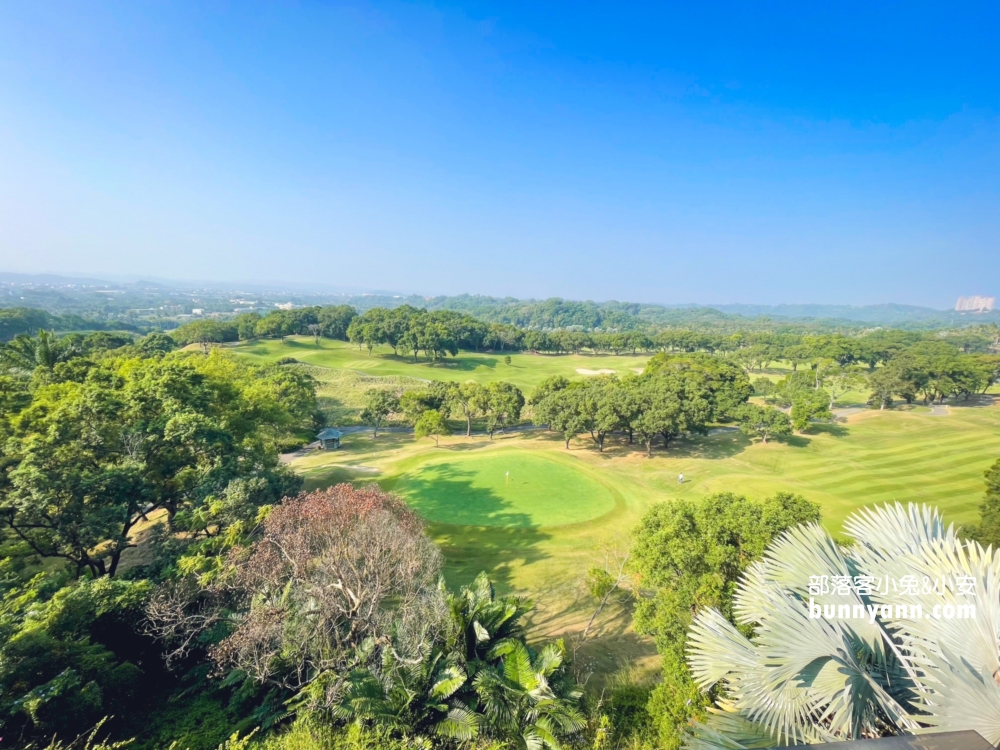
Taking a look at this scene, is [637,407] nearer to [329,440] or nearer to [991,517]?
[991,517]

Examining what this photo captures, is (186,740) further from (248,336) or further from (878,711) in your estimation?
(248,336)

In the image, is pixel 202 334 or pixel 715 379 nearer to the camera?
pixel 715 379

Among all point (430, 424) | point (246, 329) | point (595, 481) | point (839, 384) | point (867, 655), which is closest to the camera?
point (867, 655)

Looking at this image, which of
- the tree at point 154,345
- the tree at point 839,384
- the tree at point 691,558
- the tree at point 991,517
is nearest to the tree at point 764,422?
the tree at point 991,517

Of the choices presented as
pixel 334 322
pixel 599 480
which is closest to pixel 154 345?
pixel 334 322

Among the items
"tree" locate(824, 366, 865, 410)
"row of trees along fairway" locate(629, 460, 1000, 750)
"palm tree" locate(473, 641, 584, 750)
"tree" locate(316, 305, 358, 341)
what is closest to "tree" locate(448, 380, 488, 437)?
"palm tree" locate(473, 641, 584, 750)

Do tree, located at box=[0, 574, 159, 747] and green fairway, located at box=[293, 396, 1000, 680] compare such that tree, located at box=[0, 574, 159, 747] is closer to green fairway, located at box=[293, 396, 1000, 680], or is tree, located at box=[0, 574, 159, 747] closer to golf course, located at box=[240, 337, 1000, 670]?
green fairway, located at box=[293, 396, 1000, 680]

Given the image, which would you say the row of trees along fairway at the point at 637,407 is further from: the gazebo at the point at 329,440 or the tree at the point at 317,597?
the tree at the point at 317,597
